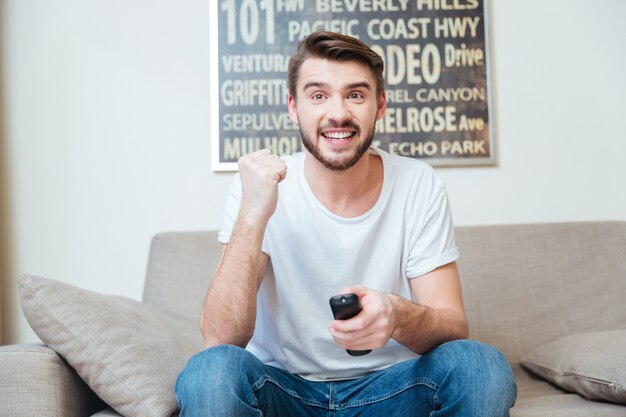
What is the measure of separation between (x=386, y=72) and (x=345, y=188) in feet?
2.86

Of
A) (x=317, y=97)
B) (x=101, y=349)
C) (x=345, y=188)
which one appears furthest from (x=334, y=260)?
(x=101, y=349)

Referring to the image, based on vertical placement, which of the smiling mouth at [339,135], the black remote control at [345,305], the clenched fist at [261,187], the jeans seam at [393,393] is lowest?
the jeans seam at [393,393]

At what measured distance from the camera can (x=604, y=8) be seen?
2549 mm

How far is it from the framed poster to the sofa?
15.7 inches

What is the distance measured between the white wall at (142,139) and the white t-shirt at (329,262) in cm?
79

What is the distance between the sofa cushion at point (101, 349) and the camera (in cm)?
152

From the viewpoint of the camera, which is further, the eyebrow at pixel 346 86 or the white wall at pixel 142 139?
the white wall at pixel 142 139

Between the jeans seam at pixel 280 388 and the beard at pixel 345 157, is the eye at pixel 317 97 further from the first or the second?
the jeans seam at pixel 280 388

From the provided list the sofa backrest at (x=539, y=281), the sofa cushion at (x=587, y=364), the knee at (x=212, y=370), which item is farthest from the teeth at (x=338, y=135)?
Result: the sofa cushion at (x=587, y=364)

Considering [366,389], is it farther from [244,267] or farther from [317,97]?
[317,97]

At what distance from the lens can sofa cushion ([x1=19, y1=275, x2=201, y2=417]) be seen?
1.52 m

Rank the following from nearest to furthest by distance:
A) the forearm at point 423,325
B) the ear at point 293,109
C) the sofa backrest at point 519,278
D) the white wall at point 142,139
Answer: the forearm at point 423,325 < the ear at point 293,109 < the sofa backrest at point 519,278 < the white wall at point 142,139

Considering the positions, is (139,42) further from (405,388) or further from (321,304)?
(405,388)

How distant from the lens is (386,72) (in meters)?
2.51
